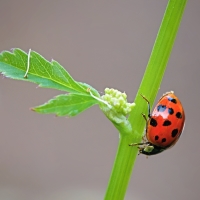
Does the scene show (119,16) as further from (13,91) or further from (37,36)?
(13,91)

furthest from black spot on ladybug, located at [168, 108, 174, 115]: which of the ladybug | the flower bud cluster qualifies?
the flower bud cluster

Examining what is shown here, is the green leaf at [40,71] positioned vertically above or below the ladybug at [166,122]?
below

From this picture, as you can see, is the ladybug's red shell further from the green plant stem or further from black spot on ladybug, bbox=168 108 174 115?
the green plant stem

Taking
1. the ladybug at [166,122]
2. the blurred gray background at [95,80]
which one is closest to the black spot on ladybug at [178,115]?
the ladybug at [166,122]

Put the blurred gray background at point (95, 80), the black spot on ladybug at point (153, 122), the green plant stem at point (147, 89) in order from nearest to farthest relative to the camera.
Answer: the green plant stem at point (147, 89) < the black spot on ladybug at point (153, 122) < the blurred gray background at point (95, 80)

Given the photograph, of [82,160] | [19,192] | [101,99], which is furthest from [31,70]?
[82,160]

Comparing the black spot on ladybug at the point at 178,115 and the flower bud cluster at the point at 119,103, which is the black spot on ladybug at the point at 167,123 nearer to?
the black spot on ladybug at the point at 178,115
